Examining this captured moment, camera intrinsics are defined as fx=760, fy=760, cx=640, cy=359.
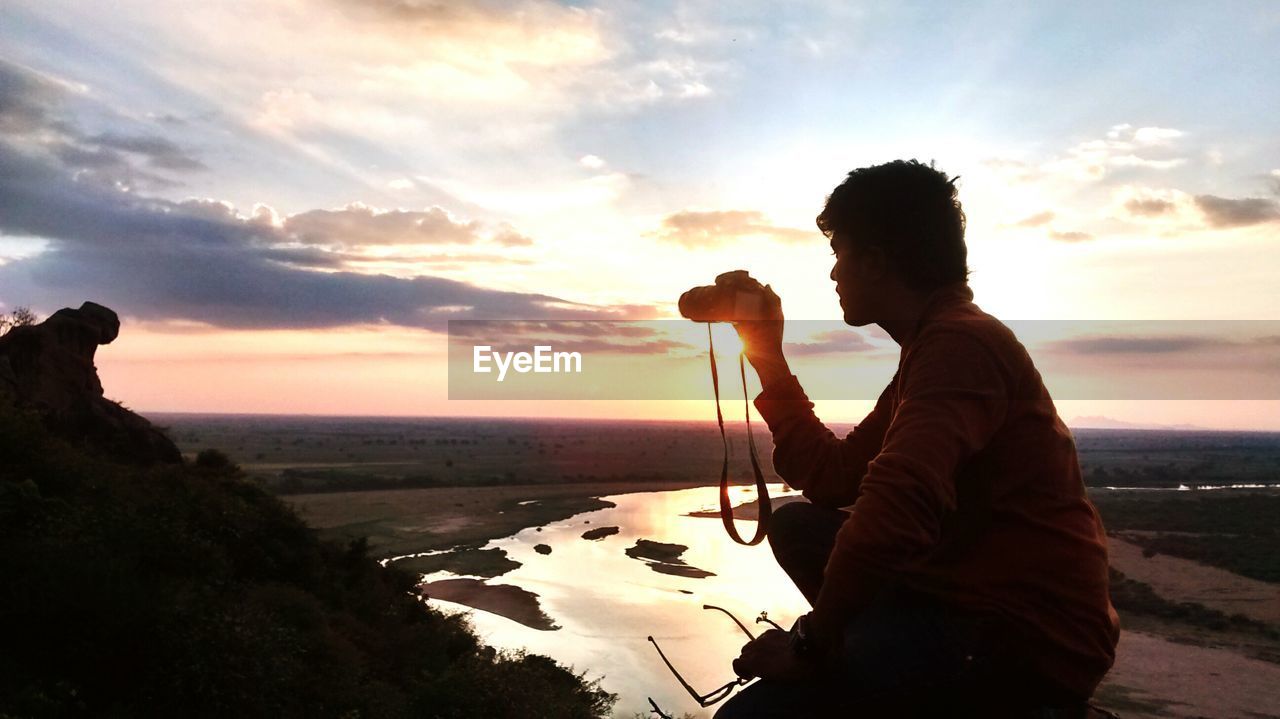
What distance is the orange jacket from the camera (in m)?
1.82

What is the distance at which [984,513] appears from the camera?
1.99 metres

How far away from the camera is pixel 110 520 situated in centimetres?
955

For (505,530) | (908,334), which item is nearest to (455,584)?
(505,530)

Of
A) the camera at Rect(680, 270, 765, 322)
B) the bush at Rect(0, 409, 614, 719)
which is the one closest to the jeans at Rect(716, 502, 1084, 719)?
the camera at Rect(680, 270, 765, 322)

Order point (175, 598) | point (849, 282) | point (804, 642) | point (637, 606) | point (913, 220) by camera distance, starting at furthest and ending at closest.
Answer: point (637, 606) → point (175, 598) → point (849, 282) → point (913, 220) → point (804, 642)

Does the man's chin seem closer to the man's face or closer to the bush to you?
the man's face

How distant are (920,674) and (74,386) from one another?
1555cm

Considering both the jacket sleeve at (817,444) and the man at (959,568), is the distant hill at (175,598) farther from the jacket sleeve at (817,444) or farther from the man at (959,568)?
the man at (959,568)

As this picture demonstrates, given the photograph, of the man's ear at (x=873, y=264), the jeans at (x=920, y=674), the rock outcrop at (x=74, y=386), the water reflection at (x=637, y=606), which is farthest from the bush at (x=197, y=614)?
the man's ear at (x=873, y=264)

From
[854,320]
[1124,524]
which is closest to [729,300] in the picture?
[854,320]

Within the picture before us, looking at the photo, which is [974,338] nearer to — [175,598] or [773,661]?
[773,661]

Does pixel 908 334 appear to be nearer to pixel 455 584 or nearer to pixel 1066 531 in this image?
pixel 1066 531

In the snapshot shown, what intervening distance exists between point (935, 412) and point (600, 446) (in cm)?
12213

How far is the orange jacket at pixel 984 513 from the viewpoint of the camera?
1820 mm
